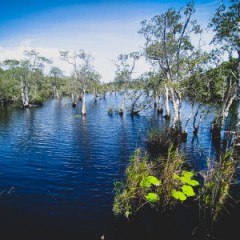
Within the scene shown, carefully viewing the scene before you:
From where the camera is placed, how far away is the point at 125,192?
10844 millimetres

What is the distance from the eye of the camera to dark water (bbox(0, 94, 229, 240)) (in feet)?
35.9

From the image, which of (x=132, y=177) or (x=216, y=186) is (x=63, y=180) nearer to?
(x=132, y=177)

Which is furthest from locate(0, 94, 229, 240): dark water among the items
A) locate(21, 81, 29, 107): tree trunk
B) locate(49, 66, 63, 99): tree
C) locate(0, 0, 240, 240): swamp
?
locate(49, 66, 63, 99): tree

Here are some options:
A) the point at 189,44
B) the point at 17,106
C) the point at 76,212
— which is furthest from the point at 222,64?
the point at 17,106

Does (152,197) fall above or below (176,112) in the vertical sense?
below

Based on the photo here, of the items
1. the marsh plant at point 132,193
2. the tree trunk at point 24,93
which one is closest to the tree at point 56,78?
→ the tree trunk at point 24,93

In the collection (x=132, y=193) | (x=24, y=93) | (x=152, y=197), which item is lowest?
(x=152, y=197)

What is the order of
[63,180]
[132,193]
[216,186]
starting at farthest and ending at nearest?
[63,180] → [132,193] → [216,186]

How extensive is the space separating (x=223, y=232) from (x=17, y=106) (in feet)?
248

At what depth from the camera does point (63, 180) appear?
16719 mm

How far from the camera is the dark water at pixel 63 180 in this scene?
1093 cm

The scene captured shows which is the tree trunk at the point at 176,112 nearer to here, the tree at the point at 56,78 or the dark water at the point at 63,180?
the dark water at the point at 63,180

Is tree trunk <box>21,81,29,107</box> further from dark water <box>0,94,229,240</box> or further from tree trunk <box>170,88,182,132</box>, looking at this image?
tree trunk <box>170,88,182,132</box>

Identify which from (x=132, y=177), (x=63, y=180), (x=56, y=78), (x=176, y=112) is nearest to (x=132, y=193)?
(x=132, y=177)
